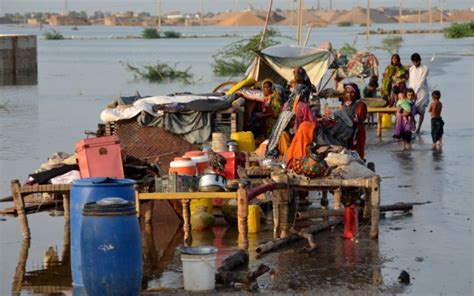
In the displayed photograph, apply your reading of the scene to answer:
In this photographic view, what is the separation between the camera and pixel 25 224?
12.1 metres

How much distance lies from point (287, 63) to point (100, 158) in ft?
35.3

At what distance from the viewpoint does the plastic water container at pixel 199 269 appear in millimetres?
9414

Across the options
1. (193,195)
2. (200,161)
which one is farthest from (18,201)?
(200,161)

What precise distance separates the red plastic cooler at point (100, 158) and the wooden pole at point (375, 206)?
8.03 feet

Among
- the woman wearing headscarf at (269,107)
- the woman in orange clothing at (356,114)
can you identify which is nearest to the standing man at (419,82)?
the woman wearing headscarf at (269,107)

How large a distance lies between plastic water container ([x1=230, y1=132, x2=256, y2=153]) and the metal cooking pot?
3711 mm

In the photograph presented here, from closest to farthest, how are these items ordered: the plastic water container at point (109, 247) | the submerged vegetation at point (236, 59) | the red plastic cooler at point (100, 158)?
the plastic water container at point (109, 247), the red plastic cooler at point (100, 158), the submerged vegetation at point (236, 59)

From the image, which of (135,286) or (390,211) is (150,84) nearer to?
(390,211)

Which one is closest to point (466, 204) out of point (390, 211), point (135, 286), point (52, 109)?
point (390, 211)

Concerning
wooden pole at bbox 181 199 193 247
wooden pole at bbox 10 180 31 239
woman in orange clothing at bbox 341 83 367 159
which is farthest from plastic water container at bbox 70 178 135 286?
woman in orange clothing at bbox 341 83 367 159

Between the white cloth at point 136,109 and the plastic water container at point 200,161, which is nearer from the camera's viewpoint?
the plastic water container at point 200,161

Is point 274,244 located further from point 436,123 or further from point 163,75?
point 163,75

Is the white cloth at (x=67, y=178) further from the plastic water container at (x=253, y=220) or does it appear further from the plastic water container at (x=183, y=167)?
the plastic water container at (x=253, y=220)

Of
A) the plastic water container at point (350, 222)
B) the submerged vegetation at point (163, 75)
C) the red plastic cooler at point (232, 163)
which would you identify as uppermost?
the red plastic cooler at point (232, 163)
